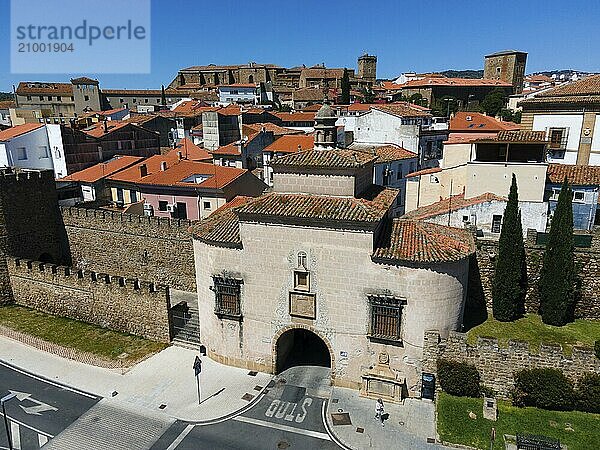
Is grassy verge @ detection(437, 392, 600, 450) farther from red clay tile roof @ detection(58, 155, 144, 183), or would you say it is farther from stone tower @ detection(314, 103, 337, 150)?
red clay tile roof @ detection(58, 155, 144, 183)

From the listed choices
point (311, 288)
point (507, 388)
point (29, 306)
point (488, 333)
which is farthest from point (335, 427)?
point (29, 306)

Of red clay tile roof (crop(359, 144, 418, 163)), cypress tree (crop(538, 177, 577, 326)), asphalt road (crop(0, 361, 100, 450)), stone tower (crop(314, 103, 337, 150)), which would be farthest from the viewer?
red clay tile roof (crop(359, 144, 418, 163))

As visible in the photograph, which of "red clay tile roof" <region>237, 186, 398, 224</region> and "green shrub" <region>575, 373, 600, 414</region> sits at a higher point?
"red clay tile roof" <region>237, 186, 398, 224</region>

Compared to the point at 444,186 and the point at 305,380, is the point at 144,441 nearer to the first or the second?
the point at 305,380

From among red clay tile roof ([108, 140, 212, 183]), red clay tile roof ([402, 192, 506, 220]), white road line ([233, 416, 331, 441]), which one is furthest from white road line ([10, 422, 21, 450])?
red clay tile roof ([402, 192, 506, 220])

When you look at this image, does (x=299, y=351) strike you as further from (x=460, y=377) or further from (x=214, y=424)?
(x=460, y=377)

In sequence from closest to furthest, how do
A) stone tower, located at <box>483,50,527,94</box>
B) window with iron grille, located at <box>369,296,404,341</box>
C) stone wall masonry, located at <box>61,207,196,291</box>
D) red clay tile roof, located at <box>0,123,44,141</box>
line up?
window with iron grille, located at <box>369,296,404,341</box> < stone wall masonry, located at <box>61,207,196,291</box> < red clay tile roof, located at <box>0,123,44,141</box> < stone tower, located at <box>483,50,527,94</box>

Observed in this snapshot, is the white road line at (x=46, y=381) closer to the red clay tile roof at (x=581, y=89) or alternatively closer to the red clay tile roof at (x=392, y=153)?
the red clay tile roof at (x=392, y=153)
